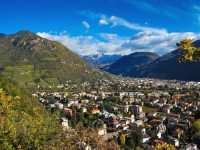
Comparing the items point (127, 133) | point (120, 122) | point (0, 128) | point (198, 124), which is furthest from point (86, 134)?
point (120, 122)

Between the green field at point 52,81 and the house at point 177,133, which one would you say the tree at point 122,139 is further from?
the green field at point 52,81

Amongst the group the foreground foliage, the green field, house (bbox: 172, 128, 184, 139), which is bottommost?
house (bbox: 172, 128, 184, 139)

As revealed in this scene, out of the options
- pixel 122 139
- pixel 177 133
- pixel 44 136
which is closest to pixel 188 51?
pixel 44 136

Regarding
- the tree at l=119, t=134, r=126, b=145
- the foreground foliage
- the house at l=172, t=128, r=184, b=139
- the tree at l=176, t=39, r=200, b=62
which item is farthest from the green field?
the tree at l=176, t=39, r=200, b=62

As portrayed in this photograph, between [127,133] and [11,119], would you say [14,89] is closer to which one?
[127,133]

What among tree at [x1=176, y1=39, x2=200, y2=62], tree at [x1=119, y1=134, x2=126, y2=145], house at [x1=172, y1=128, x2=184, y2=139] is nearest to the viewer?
tree at [x1=176, y1=39, x2=200, y2=62]

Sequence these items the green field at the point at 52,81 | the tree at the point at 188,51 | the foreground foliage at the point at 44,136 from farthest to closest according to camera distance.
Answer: the green field at the point at 52,81, the foreground foliage at the point at 44,136, the tree at the point at 188,51

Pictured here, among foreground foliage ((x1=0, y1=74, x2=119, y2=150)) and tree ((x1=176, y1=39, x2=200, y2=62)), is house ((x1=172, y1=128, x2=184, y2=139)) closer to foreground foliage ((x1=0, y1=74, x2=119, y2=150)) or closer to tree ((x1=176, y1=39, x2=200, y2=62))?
foreground foliage ((x1=0, y1=74, x2=119, y2=150))

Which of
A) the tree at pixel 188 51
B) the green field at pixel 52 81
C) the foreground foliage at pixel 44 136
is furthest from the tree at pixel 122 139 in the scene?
the green field at pixel 52 81
